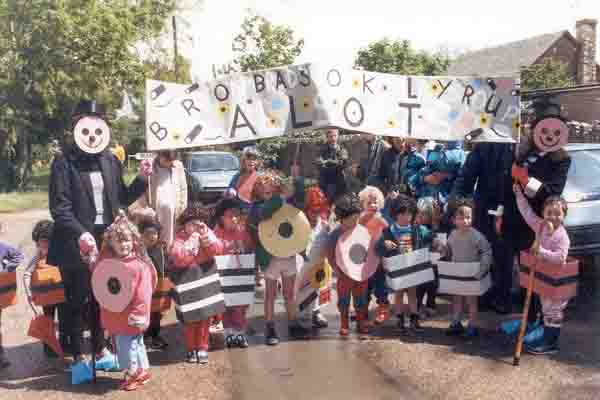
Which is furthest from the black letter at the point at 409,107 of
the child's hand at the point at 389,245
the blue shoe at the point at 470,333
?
the blue shoe at the point at 470,333

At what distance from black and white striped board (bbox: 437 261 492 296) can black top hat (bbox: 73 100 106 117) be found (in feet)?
10.6

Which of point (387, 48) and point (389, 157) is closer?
point (389, 157)

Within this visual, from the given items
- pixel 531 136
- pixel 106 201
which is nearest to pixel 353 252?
pixel 531 136

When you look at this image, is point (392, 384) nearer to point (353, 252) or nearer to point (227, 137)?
point (353, 252)

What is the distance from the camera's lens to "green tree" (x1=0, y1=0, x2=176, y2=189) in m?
26.3

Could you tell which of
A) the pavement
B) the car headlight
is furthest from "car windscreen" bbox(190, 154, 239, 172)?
the pavement

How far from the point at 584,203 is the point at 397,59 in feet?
81.2

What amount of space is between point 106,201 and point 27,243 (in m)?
9.27

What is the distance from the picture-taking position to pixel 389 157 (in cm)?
738

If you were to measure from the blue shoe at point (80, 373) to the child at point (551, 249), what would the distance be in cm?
357

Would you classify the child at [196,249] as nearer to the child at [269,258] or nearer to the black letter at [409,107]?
the child at [269,258]

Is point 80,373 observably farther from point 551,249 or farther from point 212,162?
point 212,162

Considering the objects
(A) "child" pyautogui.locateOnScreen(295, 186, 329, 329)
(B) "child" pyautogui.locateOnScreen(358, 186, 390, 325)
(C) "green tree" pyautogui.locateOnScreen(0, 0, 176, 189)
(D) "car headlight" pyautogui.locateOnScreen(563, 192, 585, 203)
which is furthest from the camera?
(C) "green tree" pyautogui.locateOnScreen(0, 0, 176, 189)

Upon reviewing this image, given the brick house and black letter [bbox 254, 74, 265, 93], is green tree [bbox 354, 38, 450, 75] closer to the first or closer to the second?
the brick house
